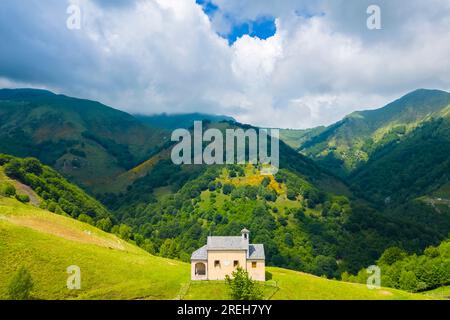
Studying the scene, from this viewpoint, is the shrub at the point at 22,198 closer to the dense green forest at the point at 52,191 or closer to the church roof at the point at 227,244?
the dense green forest at the point at 52,191

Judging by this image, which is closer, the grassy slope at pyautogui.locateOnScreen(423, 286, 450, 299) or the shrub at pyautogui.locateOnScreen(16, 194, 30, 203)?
the grassy slope at pyautogui.locateOnScreen(423, 286, 450, 299)

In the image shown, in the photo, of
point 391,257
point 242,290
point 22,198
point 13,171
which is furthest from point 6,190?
point 391,257

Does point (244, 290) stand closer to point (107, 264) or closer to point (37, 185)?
point (107, 264)

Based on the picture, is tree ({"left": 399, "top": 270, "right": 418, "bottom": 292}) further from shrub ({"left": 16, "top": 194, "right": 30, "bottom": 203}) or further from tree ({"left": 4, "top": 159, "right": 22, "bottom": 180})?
tree ({"left": 4, "top": 159, "right": 22, "bottom": 180})

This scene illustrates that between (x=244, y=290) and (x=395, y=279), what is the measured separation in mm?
71552

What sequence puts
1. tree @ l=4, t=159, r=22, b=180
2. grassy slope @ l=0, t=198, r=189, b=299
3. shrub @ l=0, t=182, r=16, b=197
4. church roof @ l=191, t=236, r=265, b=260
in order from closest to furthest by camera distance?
grassy slope @ l=0, t=198, r=189, b=299, church roof @ l=191, t=236, r=265, b=260, shrub @ l=0, t=182, r=16, b=197, tree @ l=4, t=159, r=22, b=180

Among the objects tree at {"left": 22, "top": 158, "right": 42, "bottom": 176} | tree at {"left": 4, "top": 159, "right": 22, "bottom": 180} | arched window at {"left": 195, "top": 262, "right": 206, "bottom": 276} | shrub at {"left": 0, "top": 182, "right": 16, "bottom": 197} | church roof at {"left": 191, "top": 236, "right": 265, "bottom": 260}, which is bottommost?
arched window at {"left": 195, "top": 262, "right": 206, "bottom": 276}

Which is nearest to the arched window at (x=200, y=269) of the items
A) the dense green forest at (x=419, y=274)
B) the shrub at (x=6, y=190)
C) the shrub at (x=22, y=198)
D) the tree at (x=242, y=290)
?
the tree at (x=242, y=290)

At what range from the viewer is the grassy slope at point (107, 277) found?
237 feet

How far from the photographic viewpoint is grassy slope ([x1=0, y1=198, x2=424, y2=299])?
72312 mm

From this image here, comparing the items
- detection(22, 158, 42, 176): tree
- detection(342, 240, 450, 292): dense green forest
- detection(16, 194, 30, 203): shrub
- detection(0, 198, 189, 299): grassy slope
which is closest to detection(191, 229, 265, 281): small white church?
detection(0, 198, 189, 299): grassy slope

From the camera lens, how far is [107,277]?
257 feet
